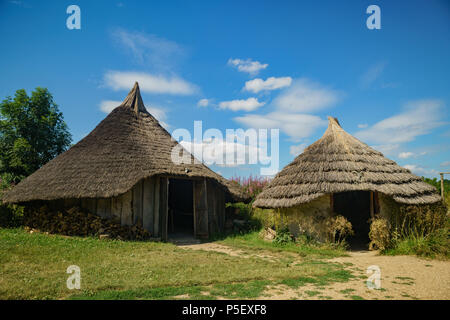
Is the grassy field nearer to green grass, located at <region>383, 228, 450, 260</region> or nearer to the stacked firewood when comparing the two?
the stacked firewood

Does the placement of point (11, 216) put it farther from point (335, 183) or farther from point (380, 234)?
point (380, 234)

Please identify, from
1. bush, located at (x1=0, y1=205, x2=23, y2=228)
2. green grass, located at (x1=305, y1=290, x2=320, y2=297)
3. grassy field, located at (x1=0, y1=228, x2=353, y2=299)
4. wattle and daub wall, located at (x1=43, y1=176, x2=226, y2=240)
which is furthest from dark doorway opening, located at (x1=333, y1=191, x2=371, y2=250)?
bush, located at (x1=0, y1=205, x2=23, y2=228)

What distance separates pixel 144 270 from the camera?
534 centimetres

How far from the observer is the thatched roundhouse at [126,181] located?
8633mm

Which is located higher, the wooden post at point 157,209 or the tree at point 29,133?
the tree at point 29,133

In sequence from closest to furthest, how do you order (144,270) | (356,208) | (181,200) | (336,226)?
(144,270), (336,226), (356,208), (181,200)

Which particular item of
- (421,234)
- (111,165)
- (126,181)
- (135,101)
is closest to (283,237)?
(421,234)

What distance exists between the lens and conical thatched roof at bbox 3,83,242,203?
8.52 meters

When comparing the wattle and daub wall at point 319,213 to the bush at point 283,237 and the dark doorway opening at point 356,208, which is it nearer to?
the bush at point 283,237

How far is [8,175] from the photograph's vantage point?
13.4 meters

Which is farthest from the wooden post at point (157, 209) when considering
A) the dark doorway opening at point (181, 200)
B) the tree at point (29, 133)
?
the tree at point (29, 133)

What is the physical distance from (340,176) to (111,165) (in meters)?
6.69

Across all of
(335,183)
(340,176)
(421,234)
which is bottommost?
(421,234)
